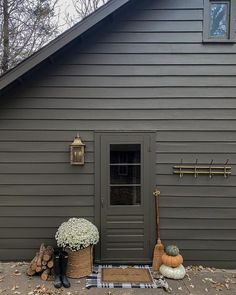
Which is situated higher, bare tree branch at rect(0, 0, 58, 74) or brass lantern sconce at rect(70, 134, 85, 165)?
bare tree branch at rect(0, 0, 58, 74)

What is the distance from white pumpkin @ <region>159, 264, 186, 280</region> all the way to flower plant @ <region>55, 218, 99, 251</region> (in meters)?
1.03

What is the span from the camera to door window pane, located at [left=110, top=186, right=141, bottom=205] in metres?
5.01

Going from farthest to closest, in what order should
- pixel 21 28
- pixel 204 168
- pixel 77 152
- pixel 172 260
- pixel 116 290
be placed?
pixel 21 28 → pixel 204 168 → pixel 77 152 → pixel 172 260 → pixel 116 290

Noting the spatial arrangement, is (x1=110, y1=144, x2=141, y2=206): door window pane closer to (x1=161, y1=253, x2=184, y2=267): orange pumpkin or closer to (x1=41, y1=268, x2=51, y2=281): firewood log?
(x1=161, y1=253, x2=184, y2=267): orange pumpkin

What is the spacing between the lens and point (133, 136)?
493 centimetres

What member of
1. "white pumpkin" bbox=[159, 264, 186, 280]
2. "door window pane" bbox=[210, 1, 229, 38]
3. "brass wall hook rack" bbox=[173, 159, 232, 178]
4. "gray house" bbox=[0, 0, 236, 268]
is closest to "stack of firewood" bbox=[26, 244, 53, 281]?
"gray house" bbox=[0, 0, 236, 268]

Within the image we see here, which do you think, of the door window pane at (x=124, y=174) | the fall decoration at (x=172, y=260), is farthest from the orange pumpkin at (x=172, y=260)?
the door window pane at (x=124, y=174)

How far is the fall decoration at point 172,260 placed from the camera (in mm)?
4562

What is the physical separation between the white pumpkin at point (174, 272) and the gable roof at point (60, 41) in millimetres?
3339

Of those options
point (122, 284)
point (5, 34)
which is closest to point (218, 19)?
point (122, 284)

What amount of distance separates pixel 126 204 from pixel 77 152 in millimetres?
1085

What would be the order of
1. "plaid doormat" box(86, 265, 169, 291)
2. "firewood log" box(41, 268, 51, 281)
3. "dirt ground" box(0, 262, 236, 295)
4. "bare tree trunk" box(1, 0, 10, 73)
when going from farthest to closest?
"bare tree trunk" box(1, 0, 10, 73) → "firewood log" box(41, 268, 51, 281) → "plaid doormat" box(86, 265, 169, 291) → "dirt ground" box(0, 262, 236, 295)

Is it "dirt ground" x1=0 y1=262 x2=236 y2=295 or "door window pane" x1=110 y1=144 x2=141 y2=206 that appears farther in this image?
"door window pane" x1=110 y1=144 x2=141 y2=206

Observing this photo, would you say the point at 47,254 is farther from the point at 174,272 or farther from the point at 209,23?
the point at 209,23
